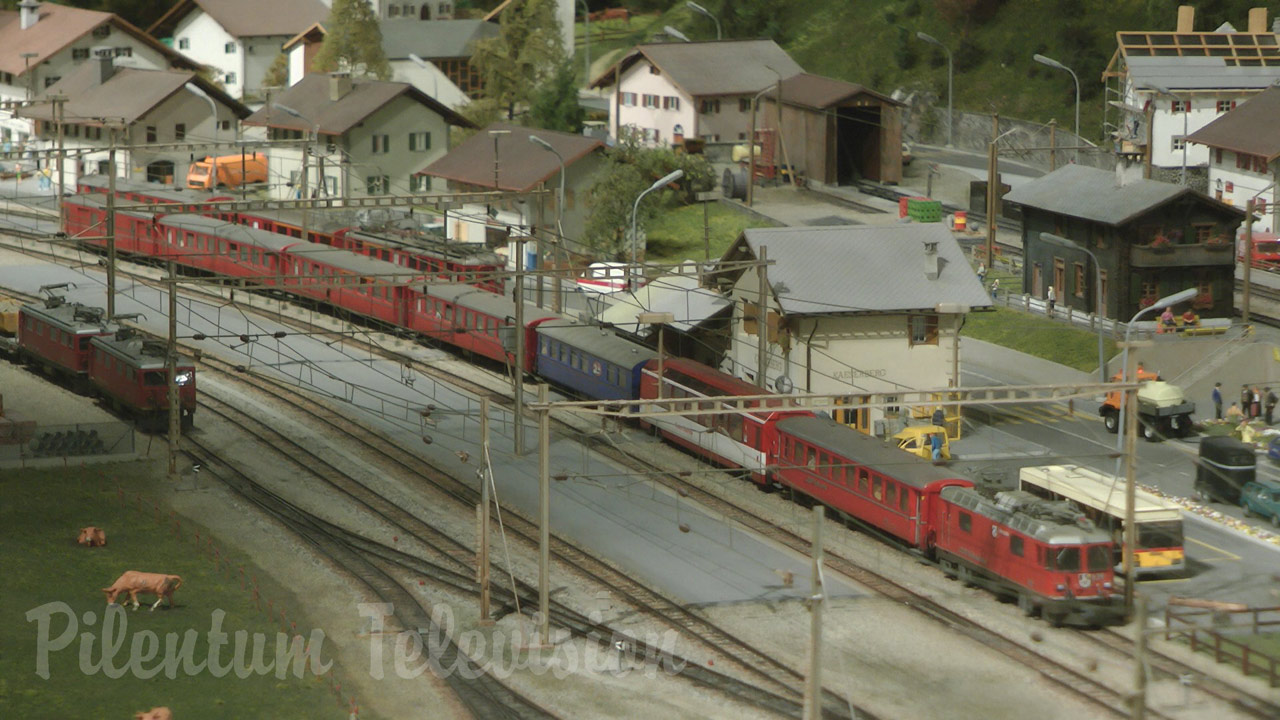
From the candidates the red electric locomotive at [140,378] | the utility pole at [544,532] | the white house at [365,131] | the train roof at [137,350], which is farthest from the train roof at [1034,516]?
the white house at [365,131]

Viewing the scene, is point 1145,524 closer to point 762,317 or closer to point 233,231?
point 762,317

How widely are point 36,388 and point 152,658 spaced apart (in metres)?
25.2

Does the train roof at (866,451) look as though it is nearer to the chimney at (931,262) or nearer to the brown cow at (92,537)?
the chimney at (931,262)

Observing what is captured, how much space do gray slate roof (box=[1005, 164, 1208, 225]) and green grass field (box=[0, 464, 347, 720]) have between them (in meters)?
33.1

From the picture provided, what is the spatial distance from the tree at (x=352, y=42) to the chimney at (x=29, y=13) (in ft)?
78.4

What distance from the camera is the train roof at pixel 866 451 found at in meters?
39.0

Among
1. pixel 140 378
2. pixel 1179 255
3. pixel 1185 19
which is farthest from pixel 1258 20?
pixel 140 378

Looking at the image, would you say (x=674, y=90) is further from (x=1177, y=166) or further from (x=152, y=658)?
(x=152, y=658)

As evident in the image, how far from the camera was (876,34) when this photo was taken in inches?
4227

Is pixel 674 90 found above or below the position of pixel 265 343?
above

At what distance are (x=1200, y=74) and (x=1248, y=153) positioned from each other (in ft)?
30.9

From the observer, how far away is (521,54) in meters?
97.3

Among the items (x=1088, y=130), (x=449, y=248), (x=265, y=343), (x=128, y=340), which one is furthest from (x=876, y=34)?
(x=128, y=340)

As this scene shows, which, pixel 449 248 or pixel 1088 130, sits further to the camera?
pixel 1088 130
